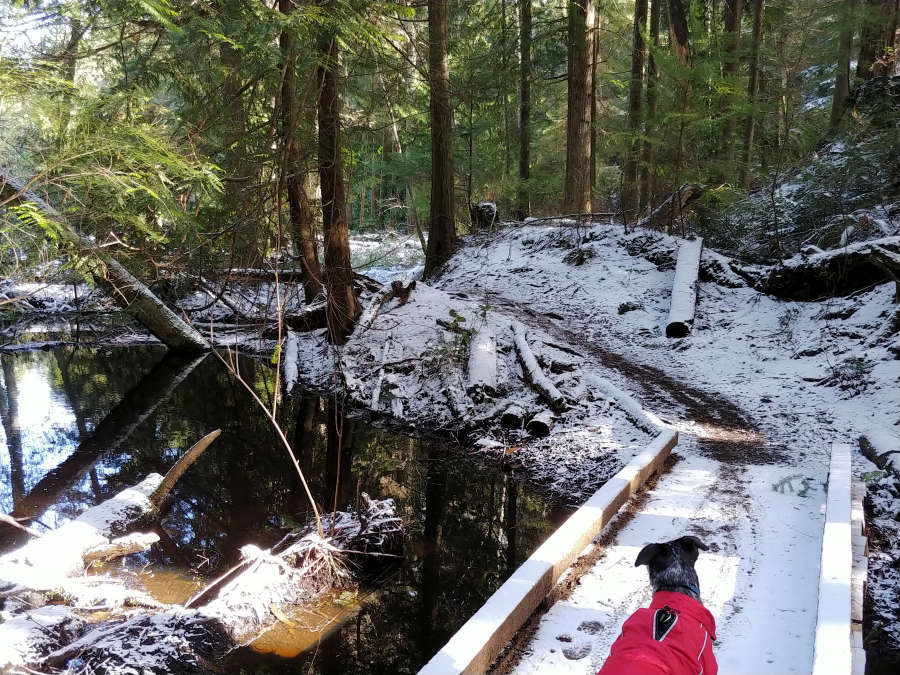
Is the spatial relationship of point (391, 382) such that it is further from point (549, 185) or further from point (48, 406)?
point (549, 185)

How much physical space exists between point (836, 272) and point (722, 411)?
3.71 metres

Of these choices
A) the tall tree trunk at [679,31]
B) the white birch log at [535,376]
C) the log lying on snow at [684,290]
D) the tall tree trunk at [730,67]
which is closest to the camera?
the white birch log at [535,376]

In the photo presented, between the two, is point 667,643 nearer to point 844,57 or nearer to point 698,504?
point 698,504

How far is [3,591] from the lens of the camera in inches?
185

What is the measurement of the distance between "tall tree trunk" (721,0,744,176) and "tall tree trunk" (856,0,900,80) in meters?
2.68

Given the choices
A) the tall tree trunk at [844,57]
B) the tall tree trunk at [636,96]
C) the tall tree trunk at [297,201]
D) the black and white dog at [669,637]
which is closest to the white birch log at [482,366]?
the tall tree trunk at [297,201]

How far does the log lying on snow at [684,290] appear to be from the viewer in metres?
10.1

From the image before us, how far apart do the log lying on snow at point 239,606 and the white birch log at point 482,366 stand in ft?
10.6

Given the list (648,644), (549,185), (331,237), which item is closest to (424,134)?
(549,185)

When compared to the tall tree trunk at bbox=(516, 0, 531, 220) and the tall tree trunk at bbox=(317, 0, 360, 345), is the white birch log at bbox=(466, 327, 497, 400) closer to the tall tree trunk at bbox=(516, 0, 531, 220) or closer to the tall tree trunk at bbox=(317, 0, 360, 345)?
the tall tree trunk at bbox=(317, 0, 360, 345)

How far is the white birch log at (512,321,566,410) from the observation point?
823 cm

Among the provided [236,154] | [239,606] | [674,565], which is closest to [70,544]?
[239,606]

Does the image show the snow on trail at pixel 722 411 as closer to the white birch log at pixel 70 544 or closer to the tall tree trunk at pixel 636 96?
the tall tree trunk at pixel 636 96

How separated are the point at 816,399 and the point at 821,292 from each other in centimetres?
305
